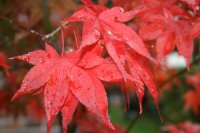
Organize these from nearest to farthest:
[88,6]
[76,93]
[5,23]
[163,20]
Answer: [76,93] → [88,6] → [163,20] → [5,23]

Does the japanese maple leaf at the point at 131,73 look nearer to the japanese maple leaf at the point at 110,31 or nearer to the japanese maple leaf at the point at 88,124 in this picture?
the japanese maple leaf at the point at 110,31

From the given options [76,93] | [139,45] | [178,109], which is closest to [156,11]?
[139,45]

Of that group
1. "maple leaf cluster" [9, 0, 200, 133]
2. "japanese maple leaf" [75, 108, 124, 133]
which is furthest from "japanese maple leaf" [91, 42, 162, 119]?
"japanese maple leaf" [75, 108, 124, 133]

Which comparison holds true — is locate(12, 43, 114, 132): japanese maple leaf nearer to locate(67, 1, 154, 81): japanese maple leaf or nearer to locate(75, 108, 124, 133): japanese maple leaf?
locate(67, 1, 154, 81): japanese maple leaf

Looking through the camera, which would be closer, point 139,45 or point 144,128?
point 139,45

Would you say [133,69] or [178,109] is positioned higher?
[133,69]

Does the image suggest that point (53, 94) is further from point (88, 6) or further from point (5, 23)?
point (5, 23)
